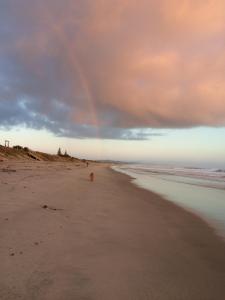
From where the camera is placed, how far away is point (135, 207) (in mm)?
10312

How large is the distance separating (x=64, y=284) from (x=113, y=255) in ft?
4.45

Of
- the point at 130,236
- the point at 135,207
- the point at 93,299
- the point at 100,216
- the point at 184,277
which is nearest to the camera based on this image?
the point at 93,299

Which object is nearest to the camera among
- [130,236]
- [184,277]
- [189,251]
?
[184,277]

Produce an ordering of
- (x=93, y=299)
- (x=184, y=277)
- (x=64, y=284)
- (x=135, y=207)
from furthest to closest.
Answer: (x=135, y=207) < (x=184, y=277) < (x=64, y=284) < (x=93, y=299)

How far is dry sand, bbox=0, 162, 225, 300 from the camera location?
353cm

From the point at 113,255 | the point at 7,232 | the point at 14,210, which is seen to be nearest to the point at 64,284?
the point at 113,255

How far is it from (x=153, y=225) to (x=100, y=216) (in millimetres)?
1557

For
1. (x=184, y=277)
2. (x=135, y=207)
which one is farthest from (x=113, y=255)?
(x=135, y=207)

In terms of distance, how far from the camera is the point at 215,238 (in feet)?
21.0

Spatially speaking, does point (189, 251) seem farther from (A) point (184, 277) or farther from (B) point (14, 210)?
(B) point (14, 210)

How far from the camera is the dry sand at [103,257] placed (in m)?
3.53

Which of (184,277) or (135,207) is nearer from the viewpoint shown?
(184,277)

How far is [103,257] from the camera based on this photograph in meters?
4.64

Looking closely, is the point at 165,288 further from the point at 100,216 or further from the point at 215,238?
the point at 100,216
